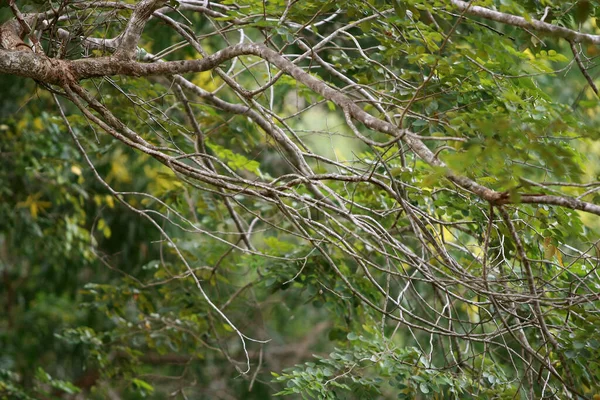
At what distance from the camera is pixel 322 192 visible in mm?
3584

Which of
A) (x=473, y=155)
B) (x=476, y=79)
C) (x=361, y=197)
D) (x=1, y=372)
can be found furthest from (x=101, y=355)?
(x=473, y=155)

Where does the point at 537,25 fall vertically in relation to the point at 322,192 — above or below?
above

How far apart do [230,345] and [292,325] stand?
1.67 metres

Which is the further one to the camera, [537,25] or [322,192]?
[322,192]

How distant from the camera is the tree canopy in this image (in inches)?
87.1

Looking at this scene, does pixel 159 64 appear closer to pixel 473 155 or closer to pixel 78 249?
pixel 473 155

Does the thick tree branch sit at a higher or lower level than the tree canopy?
higher

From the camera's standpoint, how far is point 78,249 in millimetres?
5578

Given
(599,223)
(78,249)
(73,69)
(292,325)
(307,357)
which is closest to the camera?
(73,69)

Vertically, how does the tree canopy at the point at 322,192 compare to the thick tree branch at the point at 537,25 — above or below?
below

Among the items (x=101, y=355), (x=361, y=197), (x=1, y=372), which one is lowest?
(x=1, y=372)

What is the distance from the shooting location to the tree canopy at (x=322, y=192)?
7.26 feet

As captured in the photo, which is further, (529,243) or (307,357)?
(307,357)

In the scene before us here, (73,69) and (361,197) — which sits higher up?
(73,69)
